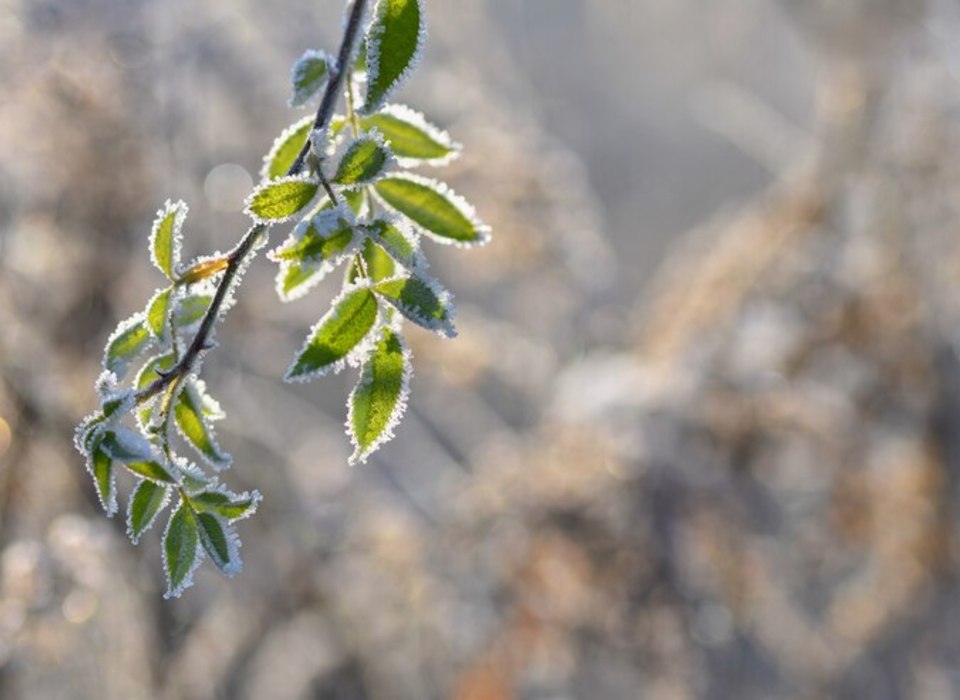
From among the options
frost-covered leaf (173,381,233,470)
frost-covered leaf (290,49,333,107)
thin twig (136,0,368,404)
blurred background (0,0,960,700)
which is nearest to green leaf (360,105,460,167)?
frost-covered leaf (290,49,333,107)

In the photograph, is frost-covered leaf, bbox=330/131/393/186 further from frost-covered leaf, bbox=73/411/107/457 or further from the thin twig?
frost-covered leaf, bbox=73/411/107/457

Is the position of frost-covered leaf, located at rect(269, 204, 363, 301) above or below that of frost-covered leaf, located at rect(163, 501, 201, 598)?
above

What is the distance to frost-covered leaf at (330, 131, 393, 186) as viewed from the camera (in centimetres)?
78

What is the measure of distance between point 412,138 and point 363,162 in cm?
20

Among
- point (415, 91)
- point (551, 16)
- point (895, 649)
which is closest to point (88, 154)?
point (415, 91)

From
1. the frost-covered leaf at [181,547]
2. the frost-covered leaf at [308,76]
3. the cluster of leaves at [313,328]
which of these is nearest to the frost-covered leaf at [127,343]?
the cluster of leaves at [313,328]

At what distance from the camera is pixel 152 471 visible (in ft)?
2.56

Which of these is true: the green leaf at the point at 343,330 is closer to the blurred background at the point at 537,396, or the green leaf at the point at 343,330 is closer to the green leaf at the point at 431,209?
the green leaf at the point at 431,209

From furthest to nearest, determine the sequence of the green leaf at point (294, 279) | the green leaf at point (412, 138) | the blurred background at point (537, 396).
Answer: the blurred background at point (537, 396), the green leaf at point (412, 138), the green leaf at point (294, 279)

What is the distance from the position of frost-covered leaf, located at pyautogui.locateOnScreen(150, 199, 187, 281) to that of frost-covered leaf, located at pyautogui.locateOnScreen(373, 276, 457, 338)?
0.14 m

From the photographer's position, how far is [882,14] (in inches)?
135

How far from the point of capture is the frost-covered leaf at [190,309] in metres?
0.86

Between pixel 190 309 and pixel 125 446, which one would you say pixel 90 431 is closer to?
pixel 125 446

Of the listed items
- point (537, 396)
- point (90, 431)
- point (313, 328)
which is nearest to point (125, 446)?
point (90, 431)
